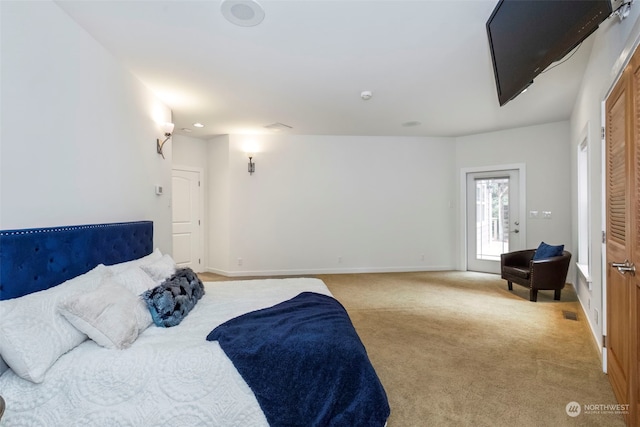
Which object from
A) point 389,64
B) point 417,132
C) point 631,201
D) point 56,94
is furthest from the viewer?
point 417,132

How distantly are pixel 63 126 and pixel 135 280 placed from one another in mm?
1186

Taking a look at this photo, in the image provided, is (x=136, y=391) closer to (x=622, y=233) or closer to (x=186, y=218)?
(x=622, y=233)

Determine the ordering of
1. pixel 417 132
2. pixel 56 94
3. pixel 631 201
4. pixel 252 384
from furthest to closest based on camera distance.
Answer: pixel 417 132
pixel 56 94
pixel 631 201
pixel 252 384

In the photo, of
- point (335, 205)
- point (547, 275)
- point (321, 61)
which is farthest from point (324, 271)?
point (321, 61)

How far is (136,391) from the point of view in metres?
1.41

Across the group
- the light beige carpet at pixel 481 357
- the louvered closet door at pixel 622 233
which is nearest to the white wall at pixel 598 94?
the louvered closet door at pixel 622 233

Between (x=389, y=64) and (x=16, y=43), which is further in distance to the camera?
(x=389, y=64)

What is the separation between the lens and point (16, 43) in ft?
5.59

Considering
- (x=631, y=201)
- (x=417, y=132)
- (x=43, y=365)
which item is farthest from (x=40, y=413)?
(x=417, y=132)

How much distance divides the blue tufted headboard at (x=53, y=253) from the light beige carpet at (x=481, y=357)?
228 cm

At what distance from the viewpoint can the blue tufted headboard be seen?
160 centimetres

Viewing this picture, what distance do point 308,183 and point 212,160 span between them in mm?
1912

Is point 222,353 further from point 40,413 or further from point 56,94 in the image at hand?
point 56,94

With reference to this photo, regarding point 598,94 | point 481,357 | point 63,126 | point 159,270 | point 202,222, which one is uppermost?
point 598,94
